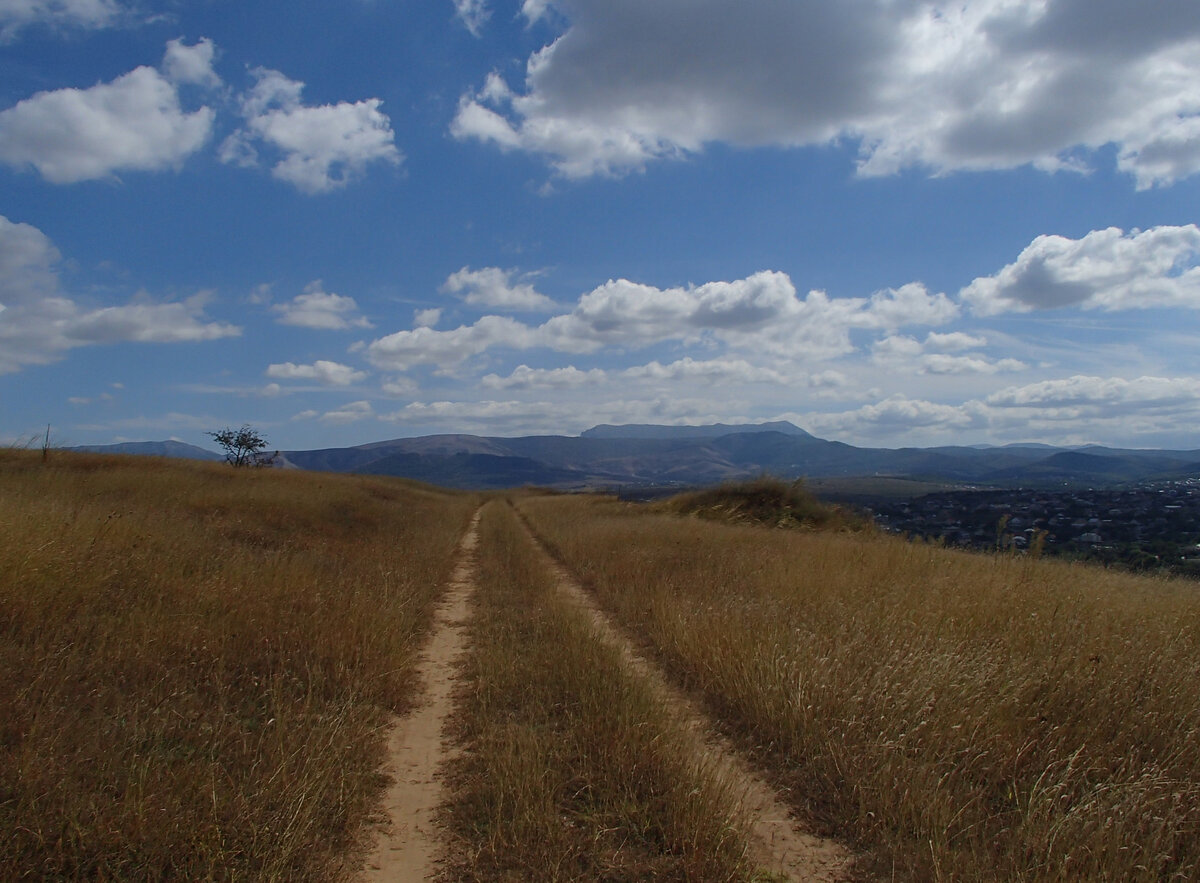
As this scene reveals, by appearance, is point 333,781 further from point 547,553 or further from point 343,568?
point 547,553

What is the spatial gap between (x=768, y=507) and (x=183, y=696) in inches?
848

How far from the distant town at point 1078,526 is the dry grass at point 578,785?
7.40 metres

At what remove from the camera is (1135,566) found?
11.0 m

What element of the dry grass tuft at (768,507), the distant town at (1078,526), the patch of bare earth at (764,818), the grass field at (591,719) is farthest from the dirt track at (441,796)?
the dry grass tuft at (768,507)

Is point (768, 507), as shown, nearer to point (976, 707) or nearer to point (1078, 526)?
point (1078, 526)

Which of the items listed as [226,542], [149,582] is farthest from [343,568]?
[149,582]

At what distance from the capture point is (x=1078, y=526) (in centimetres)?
1748

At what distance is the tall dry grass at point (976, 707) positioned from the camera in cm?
354

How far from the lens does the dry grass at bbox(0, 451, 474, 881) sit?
3.34m

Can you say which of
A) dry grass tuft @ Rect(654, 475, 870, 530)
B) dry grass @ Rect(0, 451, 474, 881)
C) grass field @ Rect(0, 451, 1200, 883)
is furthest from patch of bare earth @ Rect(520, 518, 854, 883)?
dry grass tuft @ Rect(654, 475, 870, 530)

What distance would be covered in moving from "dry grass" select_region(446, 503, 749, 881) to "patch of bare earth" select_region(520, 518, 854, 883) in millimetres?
185

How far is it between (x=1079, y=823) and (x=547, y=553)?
15036 mm

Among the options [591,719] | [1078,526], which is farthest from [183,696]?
[1078,526]

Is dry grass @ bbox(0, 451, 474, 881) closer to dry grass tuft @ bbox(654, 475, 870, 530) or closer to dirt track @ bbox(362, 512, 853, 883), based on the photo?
dirt track @ bbox(362, 512, 853, 883)
